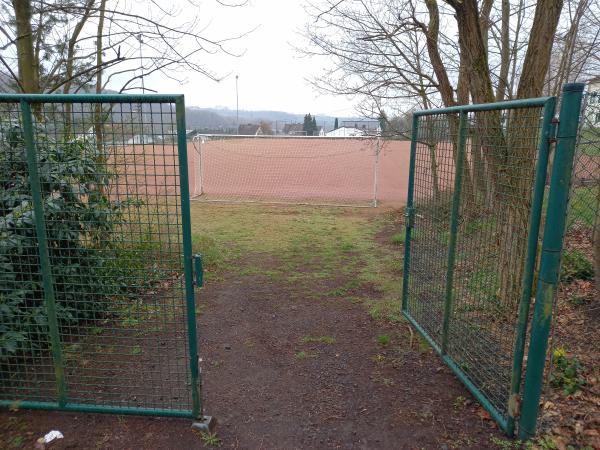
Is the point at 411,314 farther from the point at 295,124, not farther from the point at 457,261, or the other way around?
the point at 295,124

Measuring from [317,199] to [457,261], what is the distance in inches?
445

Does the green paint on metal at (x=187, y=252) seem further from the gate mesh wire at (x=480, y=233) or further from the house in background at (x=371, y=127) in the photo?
the house in background at (x=371, y=127)

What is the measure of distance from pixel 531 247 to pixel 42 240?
301 centimetres

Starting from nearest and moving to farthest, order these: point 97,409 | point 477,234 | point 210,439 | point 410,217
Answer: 1. point 210,439
2. point 97,409
3. point 477,234
4. point 410,217

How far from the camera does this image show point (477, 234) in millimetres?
3361

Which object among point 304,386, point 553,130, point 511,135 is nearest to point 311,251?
point 304,386

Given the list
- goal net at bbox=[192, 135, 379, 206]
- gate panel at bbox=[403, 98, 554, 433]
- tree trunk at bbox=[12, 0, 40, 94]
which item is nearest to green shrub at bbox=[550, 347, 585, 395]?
gate panel at bbox=[403, 98, 554, 433]

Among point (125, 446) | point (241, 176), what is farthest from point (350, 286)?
point (241, 176)

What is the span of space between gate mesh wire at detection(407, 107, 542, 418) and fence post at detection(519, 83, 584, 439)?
1.06 feet

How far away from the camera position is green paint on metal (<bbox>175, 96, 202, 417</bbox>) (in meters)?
2.47

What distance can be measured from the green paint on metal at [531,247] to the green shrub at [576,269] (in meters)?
2.96

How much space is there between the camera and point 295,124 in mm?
30562

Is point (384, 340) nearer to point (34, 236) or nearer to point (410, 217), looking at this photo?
point (410, 217)

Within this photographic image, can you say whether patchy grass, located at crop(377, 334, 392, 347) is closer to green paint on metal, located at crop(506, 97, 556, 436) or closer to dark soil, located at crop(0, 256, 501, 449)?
dark soil, located at crop(0, 256, 501, 449)
